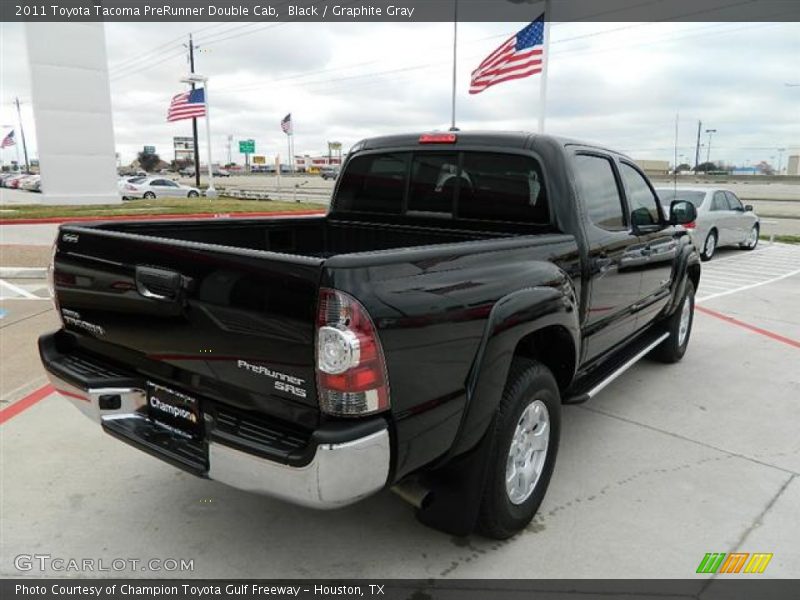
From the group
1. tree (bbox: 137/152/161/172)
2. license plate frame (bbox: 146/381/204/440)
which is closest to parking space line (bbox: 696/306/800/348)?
license plate frame (bbox: 146/381/204/440)

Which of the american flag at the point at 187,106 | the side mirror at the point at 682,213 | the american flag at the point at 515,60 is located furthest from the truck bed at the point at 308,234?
the american flag at the point at 187,106

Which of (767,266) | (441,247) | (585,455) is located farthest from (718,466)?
(767,266)

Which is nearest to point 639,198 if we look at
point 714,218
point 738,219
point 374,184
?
point 374,184

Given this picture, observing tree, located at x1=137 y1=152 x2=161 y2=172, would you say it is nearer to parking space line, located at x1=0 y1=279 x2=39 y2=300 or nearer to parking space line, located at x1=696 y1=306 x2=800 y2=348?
parking space line, located at x1=0 y1=279 x2=39 y2=300

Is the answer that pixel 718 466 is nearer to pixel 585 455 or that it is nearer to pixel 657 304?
pixel 585 455

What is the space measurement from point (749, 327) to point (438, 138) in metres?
5.42

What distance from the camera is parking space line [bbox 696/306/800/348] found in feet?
21.6

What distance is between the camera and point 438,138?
12.3ft

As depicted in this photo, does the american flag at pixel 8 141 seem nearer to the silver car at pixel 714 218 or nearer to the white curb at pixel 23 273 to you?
the white curb at pixel 23 273

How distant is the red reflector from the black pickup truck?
14 mm

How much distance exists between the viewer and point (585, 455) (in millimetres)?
3793

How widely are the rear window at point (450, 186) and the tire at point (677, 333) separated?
2.61 m

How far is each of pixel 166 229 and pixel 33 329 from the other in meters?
3.57

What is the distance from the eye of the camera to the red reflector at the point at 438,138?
372 cm
